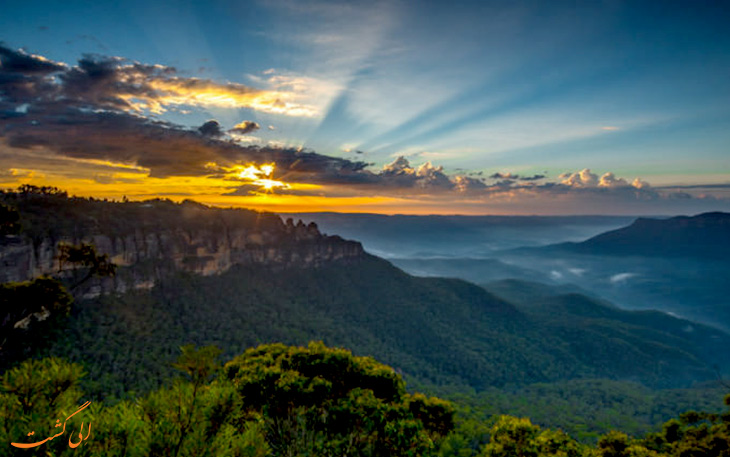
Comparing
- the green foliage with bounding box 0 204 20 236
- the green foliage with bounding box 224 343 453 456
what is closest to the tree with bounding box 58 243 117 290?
the green foliage with bounding box 0 204 20 236

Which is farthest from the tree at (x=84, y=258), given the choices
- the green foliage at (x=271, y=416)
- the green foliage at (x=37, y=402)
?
the green foliage at (x=37, y=402)

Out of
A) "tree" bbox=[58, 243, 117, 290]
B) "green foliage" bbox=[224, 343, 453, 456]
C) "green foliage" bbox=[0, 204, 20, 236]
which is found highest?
"green foliage" bbox=[0, 204, 20, 236]

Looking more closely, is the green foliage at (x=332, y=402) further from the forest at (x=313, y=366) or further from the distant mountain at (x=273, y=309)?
the distant mountain at (x=273, y=309)

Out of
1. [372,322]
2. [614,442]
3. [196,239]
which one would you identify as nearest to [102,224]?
[196,239]

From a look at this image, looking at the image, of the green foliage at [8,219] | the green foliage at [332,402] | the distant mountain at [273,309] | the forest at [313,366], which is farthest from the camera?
the distant mountain at [273,309]

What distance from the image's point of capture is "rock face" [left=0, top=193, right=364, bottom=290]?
2381 inches

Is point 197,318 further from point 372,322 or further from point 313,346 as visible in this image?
point 313,346

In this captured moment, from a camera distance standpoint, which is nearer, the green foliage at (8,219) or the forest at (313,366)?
the forest at (313,366)

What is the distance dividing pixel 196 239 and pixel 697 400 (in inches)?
6008

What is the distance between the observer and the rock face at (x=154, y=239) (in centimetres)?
6047

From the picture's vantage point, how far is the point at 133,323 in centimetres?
6288

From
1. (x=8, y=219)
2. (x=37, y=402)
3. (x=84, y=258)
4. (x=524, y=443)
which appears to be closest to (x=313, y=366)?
(x=84, y=258)

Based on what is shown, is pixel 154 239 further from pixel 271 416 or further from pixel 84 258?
pixel 271 416

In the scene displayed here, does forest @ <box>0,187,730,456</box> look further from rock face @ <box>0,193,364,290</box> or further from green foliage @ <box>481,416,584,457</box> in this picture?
rock face @ <box>0,193,364,290</box>
